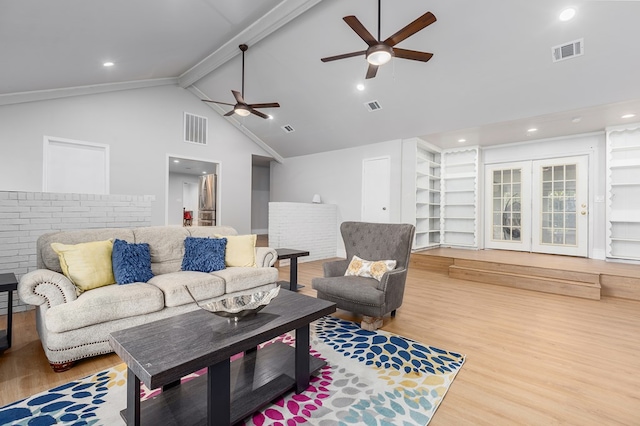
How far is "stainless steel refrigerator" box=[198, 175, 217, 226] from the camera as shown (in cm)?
759

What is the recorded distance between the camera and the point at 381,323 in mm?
3018

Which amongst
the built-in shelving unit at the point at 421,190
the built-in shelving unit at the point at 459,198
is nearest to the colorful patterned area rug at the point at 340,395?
the built-in shelving unit at the point at 421,190

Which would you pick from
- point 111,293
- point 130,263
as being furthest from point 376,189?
point 111,293

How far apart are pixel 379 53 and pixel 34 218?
429 cm

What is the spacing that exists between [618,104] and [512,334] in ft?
12.5

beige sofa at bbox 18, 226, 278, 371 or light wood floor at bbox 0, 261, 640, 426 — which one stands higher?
beige sofa at bbox 18, 226, 278, 371

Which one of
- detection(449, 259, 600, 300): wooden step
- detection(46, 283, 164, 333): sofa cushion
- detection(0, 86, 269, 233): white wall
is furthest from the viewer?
detection(0, 86, 269, 233): white wall

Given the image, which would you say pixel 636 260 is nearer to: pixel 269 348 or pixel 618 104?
pixel 618 104

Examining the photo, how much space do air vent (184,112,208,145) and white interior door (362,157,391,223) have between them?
12.5 ft

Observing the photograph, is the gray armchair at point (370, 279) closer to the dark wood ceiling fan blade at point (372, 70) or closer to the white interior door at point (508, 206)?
the dark wood ceiling fan blade at point (372, 70)

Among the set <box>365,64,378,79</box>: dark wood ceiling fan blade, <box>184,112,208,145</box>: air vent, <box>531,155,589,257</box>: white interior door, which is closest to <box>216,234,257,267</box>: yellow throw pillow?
<box>365,64,378,79</box>: dark wood ceiling fan blade

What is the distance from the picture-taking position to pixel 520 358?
241cm

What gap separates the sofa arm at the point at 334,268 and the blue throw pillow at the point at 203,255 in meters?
1.18

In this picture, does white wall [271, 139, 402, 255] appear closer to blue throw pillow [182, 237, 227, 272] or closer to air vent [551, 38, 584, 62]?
air vent [551, 38, 584, 62]
